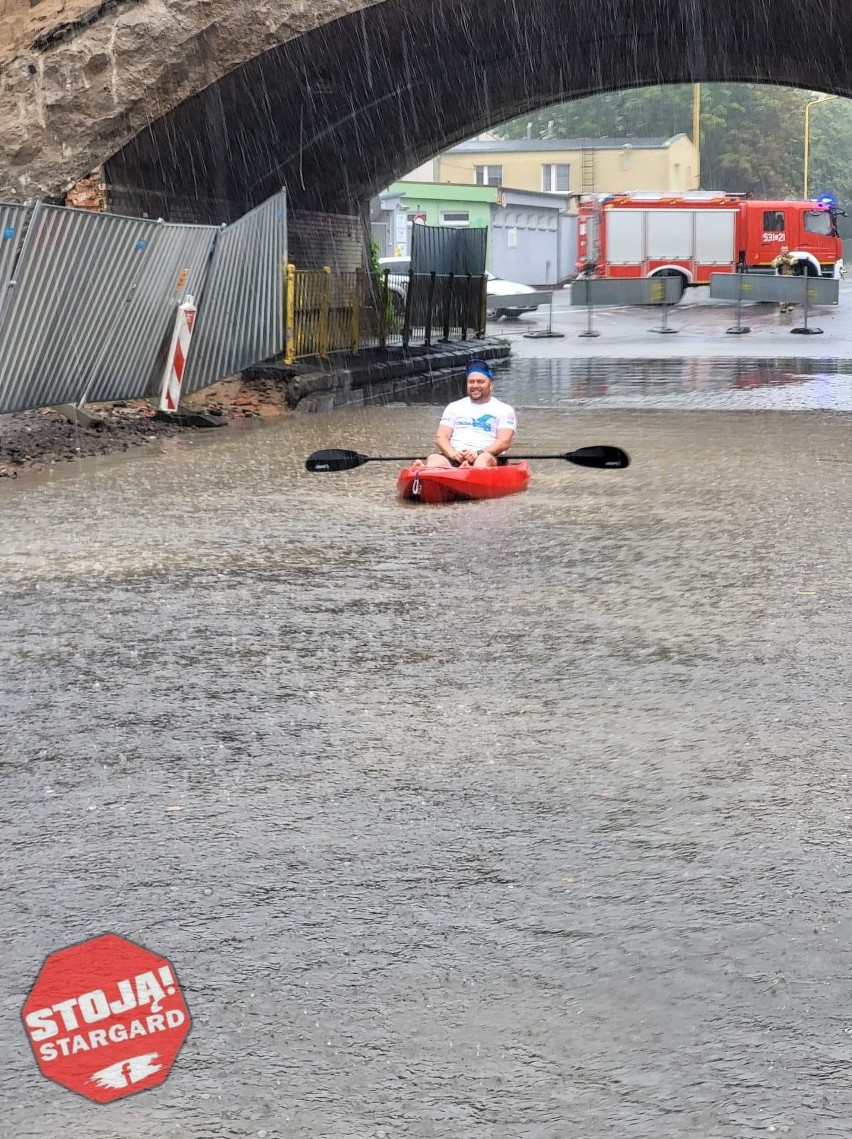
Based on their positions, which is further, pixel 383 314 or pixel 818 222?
pixel 818 222

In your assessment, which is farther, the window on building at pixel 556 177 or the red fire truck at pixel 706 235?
the window on building at pixel 556 177

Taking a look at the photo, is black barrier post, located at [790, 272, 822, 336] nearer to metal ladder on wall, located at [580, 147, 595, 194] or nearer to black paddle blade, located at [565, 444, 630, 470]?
black paddle blade, located at [565, 444, 630, 470]

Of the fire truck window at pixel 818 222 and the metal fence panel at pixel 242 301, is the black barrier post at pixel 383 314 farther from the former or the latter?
the fire truck window at pixel 818 222

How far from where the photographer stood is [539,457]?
12.3 m

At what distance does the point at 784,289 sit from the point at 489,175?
51108 millimetres

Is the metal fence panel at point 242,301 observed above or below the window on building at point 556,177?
below

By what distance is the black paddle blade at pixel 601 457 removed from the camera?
41.5 ft

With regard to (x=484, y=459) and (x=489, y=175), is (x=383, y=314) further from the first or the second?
(x=489, y=175)

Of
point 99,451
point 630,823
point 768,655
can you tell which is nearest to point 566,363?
point 99,451

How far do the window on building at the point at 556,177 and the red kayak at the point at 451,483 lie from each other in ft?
250

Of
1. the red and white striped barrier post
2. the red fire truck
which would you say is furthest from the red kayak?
the red fire truck

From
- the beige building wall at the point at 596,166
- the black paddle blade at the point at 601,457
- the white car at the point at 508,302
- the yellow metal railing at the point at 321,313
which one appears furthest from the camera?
the beige building wall at the point at 596,166

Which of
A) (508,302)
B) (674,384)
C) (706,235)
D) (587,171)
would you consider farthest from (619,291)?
(587,171)

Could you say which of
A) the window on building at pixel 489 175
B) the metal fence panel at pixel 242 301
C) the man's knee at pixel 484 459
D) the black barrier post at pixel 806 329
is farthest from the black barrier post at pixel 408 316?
the window on building at pixel 489 175
